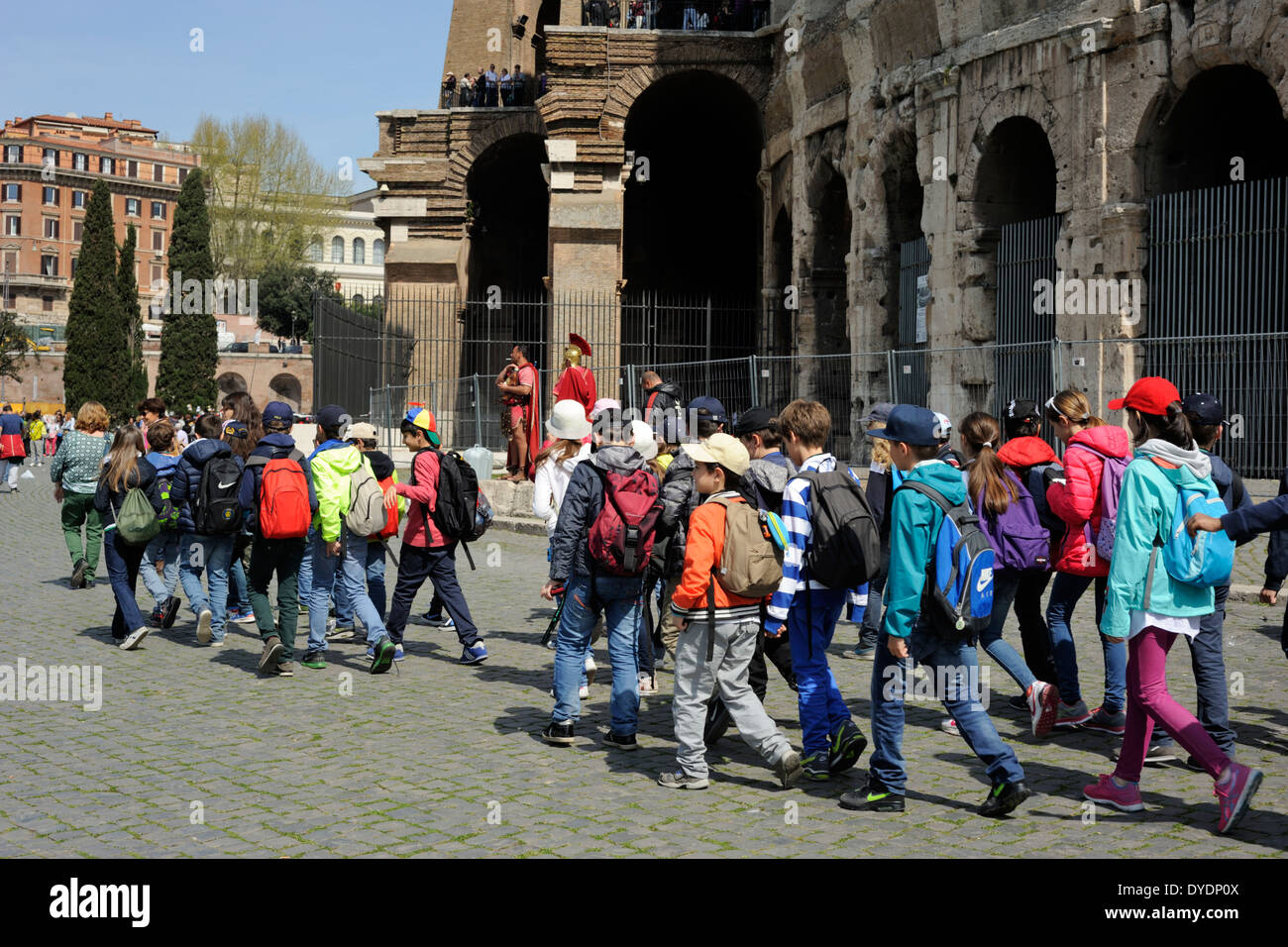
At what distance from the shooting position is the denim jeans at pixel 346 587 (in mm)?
7930

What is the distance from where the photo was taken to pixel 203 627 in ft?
29.1

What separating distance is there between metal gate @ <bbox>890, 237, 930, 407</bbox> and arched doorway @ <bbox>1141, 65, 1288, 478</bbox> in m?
3.45

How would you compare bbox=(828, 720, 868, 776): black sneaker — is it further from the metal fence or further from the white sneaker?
the metal fence

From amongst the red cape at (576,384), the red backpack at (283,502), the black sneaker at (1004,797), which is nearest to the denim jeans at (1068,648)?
the black sneaker at (1004,797)

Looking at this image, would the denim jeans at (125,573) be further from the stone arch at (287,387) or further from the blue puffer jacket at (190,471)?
the stone arch at (287,387)

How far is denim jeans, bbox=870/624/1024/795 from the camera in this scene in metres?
4.95

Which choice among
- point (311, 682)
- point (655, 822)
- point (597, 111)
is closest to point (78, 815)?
point (655, 822)

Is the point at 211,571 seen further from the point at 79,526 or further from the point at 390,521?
the point at 79,526

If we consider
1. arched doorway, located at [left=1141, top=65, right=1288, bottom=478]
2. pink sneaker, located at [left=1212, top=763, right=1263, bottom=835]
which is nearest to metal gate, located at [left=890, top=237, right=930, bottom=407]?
arched doorway, located at [left=1141, top=65, right=1288, bottom=478]

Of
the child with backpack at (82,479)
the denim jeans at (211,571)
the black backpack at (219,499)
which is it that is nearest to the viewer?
the black backpack at (219,499)

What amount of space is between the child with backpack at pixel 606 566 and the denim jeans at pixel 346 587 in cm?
202

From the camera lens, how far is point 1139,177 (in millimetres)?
13938

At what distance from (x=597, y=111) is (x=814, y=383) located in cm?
763

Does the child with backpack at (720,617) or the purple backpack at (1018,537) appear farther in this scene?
the purple backpack at (1018,537)
